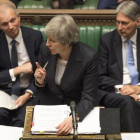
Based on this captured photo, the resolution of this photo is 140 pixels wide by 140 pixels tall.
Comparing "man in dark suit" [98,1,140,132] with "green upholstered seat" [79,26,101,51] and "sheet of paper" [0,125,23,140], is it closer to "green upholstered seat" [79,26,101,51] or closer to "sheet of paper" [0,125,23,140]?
"green upholstered seat" [79,26,101,51]

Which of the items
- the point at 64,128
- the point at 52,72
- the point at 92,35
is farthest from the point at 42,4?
the point at 64,128

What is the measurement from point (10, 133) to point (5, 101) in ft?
2.56

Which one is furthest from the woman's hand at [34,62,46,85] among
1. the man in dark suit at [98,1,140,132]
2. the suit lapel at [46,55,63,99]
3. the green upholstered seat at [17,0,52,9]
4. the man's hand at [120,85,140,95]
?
the green upholstered seat at [17,0,52,9]

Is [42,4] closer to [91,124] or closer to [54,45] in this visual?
[54,45]

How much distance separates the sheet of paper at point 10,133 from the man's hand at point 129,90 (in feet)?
3.56

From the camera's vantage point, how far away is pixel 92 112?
1.92 meters

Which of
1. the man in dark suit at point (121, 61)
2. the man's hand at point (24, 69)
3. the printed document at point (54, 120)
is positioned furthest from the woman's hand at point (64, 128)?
the man's hand at point (24, 69)

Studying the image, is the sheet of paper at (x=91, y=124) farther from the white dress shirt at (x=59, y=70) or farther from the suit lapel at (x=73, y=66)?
the white dress shirt at (x=59, y=70)

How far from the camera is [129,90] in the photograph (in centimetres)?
256

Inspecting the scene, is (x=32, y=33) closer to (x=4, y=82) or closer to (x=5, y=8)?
(x=5, y=8)

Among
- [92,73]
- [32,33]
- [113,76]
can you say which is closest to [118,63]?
[113,76]

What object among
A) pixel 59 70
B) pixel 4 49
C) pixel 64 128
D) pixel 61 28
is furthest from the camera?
pixel 4 49

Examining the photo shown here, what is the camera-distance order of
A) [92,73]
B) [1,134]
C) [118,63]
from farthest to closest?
[118,63] → [92,73] → [1,134]

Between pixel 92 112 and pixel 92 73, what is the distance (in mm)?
356
